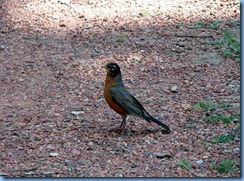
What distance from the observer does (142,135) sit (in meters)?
5.97

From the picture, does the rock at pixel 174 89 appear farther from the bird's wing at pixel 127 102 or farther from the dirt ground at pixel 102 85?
the bird's wing at pixel 127 102

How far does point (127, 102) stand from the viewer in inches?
235

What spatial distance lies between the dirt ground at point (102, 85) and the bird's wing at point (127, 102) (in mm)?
246

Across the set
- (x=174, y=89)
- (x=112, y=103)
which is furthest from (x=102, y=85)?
(x=112, y=103)

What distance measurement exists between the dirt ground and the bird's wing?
0.81 feet

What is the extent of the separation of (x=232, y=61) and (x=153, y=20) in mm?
2097

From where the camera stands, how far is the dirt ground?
534cm

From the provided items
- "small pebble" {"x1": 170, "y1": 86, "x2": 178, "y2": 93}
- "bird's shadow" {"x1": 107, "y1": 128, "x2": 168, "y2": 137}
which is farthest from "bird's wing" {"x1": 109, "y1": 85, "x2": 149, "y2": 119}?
"small pebble" {"x1": 170, "y1": 86, "x2": 178, "y2": 93}

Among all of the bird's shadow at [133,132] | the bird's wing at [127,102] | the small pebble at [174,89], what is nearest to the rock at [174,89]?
the small pebble at [174,89]

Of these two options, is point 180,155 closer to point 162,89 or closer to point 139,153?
point 139,153

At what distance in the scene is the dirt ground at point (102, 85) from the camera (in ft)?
17.5

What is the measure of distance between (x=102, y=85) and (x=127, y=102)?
1.59m

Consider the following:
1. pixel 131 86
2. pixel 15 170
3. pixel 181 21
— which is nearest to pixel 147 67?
pixel 131 86

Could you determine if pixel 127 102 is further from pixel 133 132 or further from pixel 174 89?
pixel 174 89
